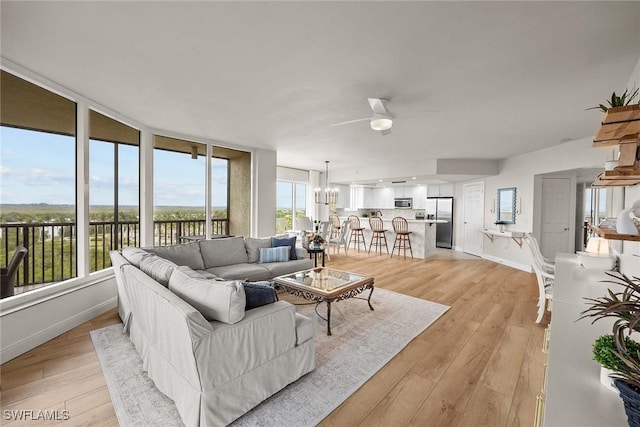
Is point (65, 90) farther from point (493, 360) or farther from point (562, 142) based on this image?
point (562, 142)

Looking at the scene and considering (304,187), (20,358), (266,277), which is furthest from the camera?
(304,187)

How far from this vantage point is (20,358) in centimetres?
247

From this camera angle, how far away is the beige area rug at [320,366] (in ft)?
5.97

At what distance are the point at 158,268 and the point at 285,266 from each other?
1958 mm

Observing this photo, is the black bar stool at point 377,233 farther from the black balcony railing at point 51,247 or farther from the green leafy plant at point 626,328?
the green leafy plant at point 626,328

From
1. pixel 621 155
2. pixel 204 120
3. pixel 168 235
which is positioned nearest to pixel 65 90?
pixel 204 120

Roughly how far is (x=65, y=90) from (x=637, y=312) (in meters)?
4.68

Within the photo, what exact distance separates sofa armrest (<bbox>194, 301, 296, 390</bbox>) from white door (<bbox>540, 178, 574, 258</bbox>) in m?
6.44

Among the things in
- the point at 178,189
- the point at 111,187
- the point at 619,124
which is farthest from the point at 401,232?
the point at 111,187

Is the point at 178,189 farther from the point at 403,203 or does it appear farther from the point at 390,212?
the point at 403,203

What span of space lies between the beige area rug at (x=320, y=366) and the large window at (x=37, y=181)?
4.50ft

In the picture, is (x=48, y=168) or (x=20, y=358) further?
(x=48, y=168)

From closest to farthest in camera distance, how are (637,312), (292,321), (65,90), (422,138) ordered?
(637,312), (292,321), (65,90), (422,138)

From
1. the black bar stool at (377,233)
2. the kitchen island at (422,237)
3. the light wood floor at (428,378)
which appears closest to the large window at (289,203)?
the black bar stool at (377,233)
